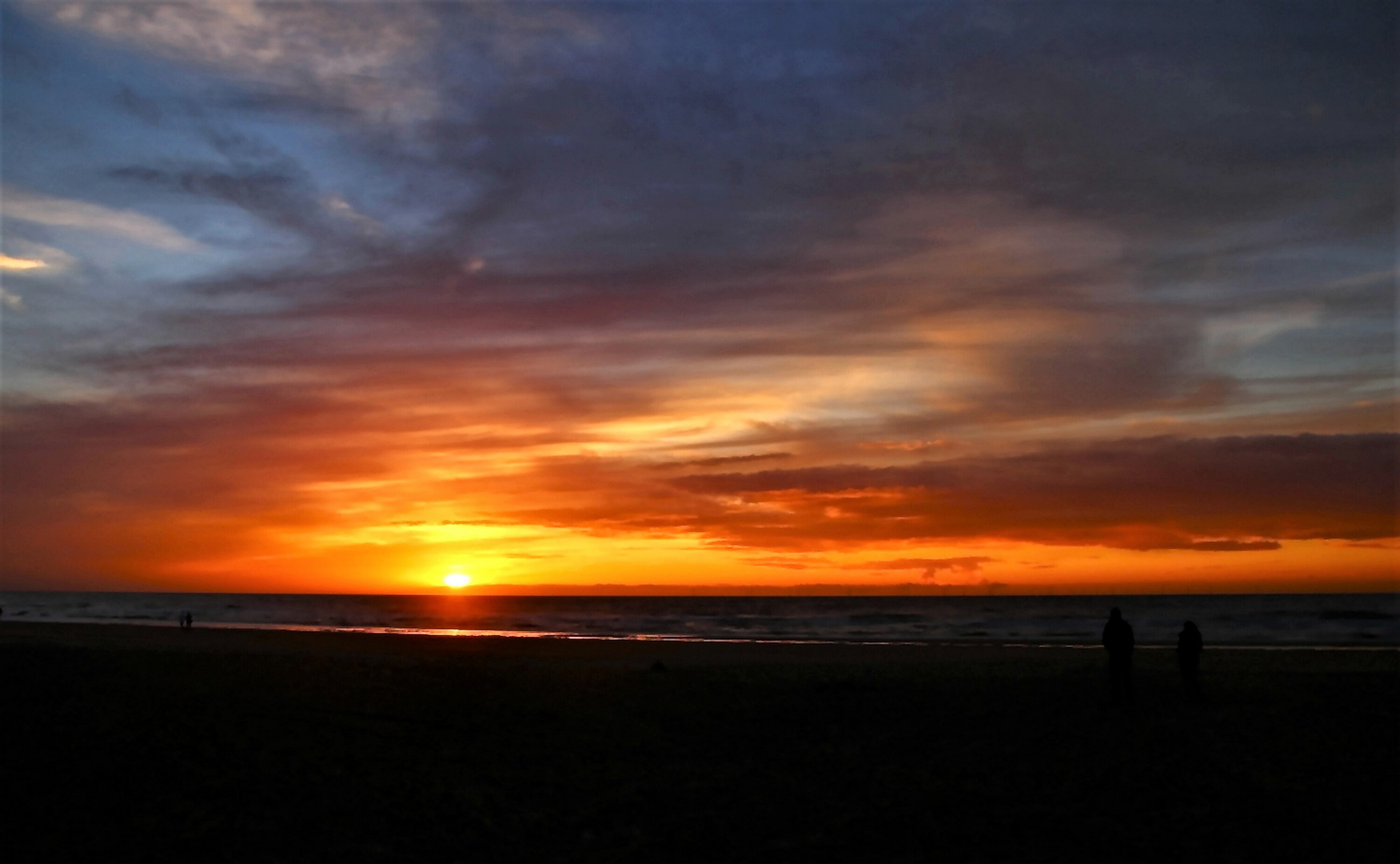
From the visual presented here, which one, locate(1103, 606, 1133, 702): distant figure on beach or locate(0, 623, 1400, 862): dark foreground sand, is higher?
locate(1103, 606, 1133, 702): distant figure on beach

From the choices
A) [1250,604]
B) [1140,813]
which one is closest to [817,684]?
[1140,813]

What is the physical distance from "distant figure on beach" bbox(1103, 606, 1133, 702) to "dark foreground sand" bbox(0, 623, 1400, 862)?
0.46m

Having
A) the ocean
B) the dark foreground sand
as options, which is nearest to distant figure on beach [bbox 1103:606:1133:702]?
the dark foreground sand

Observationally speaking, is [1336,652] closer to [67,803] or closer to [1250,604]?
[67,803]

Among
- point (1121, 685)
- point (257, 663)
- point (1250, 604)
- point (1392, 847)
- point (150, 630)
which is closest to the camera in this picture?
point (1392, 847)

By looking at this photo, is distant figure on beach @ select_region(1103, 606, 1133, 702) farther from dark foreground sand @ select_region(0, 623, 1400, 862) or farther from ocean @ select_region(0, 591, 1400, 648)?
ocean @ select_region(0, 591, 1400, 648)

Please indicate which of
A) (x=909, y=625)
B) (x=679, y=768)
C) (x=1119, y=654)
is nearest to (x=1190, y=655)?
(x=1119, y=654)

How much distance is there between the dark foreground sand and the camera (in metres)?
9.95

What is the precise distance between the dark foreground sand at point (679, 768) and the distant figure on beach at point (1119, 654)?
0.46 metres

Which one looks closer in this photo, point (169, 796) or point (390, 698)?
point (169, 796)

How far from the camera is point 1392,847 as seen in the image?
31.3 feet

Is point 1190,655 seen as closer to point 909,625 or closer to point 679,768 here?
point 679,768

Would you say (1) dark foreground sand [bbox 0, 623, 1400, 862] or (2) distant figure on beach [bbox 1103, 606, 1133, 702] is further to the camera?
(2) distant figure on beach [bbox 1103, 606, 1133, 702]

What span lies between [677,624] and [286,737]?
236ft
